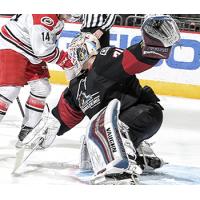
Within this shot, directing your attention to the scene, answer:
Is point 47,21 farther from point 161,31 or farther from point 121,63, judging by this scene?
point 161,31

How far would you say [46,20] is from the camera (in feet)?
7.59

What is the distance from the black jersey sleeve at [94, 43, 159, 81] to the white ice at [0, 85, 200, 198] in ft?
1.28

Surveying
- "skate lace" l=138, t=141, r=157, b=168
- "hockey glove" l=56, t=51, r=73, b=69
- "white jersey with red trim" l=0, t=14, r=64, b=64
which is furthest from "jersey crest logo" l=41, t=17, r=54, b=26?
"skate lace" l=138, t=141, r=157, b=168

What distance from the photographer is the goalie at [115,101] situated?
1.62 m

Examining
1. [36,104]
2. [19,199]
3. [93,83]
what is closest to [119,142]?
[93,83]

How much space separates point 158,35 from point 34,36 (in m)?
0.86

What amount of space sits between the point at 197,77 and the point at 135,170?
111 inches

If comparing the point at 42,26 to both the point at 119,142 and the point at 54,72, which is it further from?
the point at 54,72

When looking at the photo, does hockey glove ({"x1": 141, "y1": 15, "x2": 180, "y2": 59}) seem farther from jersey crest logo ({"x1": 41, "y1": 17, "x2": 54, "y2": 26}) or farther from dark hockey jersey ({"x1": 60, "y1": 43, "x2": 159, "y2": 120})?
jersey crest logo ({"x1": 41, "y1": 17, "x2": 54, "y2": 26})

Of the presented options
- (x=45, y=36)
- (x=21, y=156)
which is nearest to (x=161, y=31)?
(x=21, y=156)

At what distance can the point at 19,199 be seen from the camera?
1.15m

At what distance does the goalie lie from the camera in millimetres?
1617

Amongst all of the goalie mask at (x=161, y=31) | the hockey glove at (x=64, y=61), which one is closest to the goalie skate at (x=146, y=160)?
the hockey glove at (x=64, y=61)

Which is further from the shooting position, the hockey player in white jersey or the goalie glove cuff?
the hockey player in white jersey
